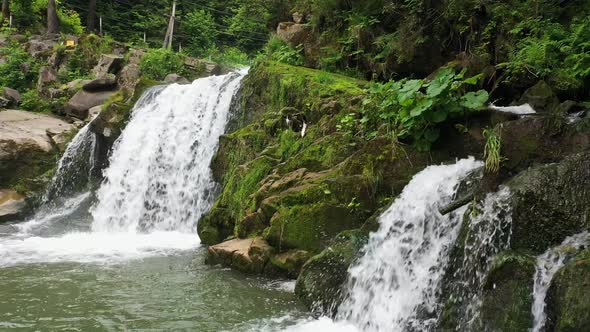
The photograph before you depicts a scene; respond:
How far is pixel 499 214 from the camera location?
575 centimetres

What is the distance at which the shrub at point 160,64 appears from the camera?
21016 millimetres

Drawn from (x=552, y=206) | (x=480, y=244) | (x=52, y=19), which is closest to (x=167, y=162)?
(x=480, y=244)

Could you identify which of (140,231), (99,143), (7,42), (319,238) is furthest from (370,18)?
(7,42)

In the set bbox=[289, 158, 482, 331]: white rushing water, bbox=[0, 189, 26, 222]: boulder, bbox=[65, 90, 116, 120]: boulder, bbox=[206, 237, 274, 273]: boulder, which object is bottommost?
bbox=[0, 189, 26, 222]: boulder

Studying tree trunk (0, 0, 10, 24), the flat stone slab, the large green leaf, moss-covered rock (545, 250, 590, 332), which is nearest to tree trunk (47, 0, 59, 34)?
tree trunk (0, 0, 10, 24)

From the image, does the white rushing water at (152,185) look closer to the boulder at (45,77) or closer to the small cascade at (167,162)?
the small cascade at (167,162)

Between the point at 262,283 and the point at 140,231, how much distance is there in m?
5.89

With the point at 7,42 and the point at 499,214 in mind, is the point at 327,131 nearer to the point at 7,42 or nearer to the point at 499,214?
the point at 499,214

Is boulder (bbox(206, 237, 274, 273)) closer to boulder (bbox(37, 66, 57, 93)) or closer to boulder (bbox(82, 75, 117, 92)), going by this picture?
boulder (bbox(82, 75, 117, 92))

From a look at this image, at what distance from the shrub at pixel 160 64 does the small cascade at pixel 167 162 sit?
5621mm

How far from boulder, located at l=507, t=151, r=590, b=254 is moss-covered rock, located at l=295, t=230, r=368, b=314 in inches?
81.4

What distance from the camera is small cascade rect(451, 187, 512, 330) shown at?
550 cm

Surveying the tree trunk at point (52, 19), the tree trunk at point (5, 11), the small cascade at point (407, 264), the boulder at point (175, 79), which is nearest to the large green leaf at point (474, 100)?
the small cascade at point (407, 264)

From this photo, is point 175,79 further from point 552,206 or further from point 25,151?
point 552,206
